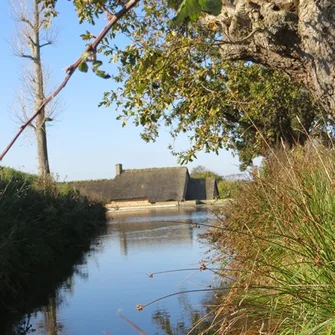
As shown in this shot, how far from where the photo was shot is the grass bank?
32.2ft

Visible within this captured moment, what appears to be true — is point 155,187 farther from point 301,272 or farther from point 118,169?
point 301,272

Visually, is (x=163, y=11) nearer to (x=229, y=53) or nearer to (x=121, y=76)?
(x=121, y=76)


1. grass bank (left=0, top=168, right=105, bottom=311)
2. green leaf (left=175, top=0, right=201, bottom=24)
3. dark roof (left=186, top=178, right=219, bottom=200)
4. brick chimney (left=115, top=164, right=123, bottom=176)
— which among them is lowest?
grass bank (left=0, top=168, right=105, bottom=311)

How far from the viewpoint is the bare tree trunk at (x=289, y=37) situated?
6103 millimetres

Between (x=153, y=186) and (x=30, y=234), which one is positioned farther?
(x=153, y=186)

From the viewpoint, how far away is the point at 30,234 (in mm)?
12227

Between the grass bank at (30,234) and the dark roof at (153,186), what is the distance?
33.8 m

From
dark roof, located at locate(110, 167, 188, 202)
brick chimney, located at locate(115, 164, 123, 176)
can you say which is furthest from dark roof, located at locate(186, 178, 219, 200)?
brick chimney, located at locate(115, 164, 123, 176)

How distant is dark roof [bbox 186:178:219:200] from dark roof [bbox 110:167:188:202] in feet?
4.15

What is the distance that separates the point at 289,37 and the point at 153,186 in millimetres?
49104

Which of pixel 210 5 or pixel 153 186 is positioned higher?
pixel 153 186

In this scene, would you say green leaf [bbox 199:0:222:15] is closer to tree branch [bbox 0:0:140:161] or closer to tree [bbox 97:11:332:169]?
tree branch [bbox 0:0:140:161]

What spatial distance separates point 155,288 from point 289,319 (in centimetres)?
578

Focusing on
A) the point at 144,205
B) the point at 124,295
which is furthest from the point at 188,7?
the point at 144,205
